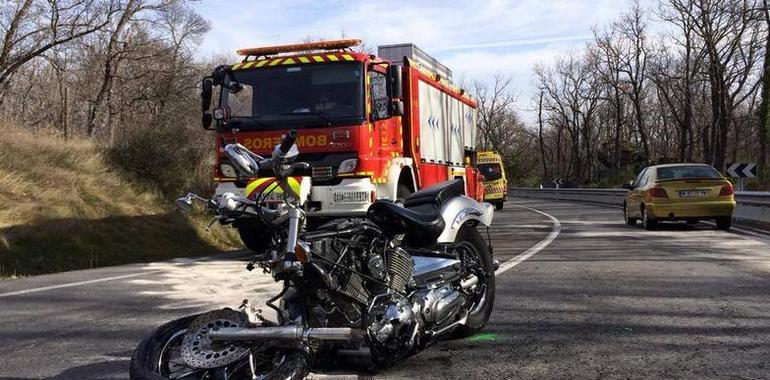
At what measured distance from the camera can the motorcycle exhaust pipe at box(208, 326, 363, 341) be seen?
11.6 feet

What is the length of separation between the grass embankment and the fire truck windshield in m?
4.08

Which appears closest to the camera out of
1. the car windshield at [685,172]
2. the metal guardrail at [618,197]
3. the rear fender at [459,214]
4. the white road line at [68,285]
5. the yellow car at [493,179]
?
the rear fender at [459,214]

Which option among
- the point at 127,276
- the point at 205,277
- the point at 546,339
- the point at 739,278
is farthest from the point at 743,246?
the point at 127,276

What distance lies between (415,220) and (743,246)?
936 cm

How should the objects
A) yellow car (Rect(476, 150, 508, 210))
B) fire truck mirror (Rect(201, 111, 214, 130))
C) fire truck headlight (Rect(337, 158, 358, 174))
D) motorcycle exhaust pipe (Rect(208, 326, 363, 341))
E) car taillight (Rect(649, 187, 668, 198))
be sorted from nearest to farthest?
1. motorcycle exhaust pipe (Rect(208, 326, 363, 341))
2. fire truck headlight (Rect(337, 158, 358, 174))
3. fire truck mirror (Rect(201, 111, 214, 130))
4. car taillight (Rect(649, 187, 668, 198))
5. yellow car (Rect(476, 150, 508, 210))

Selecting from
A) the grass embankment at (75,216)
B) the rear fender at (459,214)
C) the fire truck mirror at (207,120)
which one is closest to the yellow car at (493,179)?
the grass embankment at (75,216)

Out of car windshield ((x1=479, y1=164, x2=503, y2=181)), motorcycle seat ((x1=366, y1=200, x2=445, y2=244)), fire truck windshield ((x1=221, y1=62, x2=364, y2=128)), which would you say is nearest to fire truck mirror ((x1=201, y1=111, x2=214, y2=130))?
fire truck windshield ((x1=221, y1=62, x2=364, y2=128))

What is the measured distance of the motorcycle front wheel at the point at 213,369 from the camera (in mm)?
3553

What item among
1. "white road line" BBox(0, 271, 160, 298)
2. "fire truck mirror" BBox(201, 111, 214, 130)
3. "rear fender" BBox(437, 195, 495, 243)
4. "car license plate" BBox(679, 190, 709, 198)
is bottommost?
"white road line" BBox(0, 271, 160, 298)

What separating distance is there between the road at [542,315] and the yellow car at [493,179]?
18972 mm

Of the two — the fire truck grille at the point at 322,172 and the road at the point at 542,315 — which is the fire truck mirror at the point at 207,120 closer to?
the fire truck grille at the point at 322,172

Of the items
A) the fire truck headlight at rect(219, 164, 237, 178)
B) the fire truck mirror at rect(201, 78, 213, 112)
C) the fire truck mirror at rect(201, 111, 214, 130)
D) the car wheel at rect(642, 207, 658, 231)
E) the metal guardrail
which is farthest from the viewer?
the metal guardrail

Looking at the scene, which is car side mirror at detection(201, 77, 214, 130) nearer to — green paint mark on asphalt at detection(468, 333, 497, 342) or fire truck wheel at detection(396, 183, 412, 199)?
fire truck wheel at detection(396, 183, 412, 199)

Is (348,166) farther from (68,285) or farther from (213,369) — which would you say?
(213,369)
